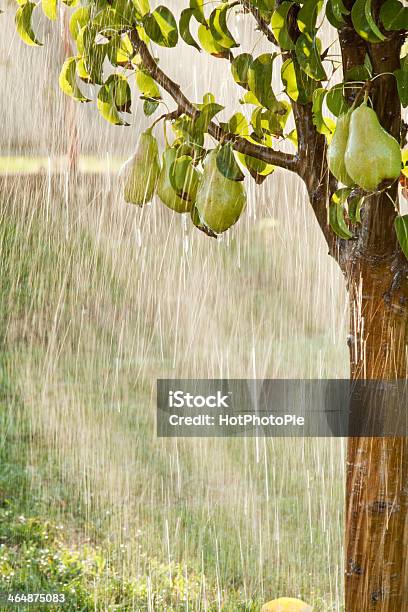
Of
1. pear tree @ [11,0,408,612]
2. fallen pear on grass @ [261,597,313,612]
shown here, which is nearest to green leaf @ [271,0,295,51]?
pear tree @ [11,0,408,612]

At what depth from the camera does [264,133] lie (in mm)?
492

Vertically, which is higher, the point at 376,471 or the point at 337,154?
the point at 337,154

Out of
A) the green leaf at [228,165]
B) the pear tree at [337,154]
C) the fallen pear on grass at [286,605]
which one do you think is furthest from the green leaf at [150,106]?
the fallen pear on grass at [286,605]

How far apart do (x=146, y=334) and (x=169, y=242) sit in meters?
0.10

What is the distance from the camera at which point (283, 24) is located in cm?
42

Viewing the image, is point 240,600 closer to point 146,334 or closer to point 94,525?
point 94,525

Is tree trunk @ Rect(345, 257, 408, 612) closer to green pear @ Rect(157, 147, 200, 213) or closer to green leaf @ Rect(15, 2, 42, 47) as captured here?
green pear @ Rect(157, 147, 200, 213)

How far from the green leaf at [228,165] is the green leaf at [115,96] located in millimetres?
99

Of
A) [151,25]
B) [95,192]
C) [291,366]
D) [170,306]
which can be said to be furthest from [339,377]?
[151,25]

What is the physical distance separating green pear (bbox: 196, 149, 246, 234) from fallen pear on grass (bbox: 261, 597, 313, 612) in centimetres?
47

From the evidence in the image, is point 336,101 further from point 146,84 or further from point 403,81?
point 146,84
